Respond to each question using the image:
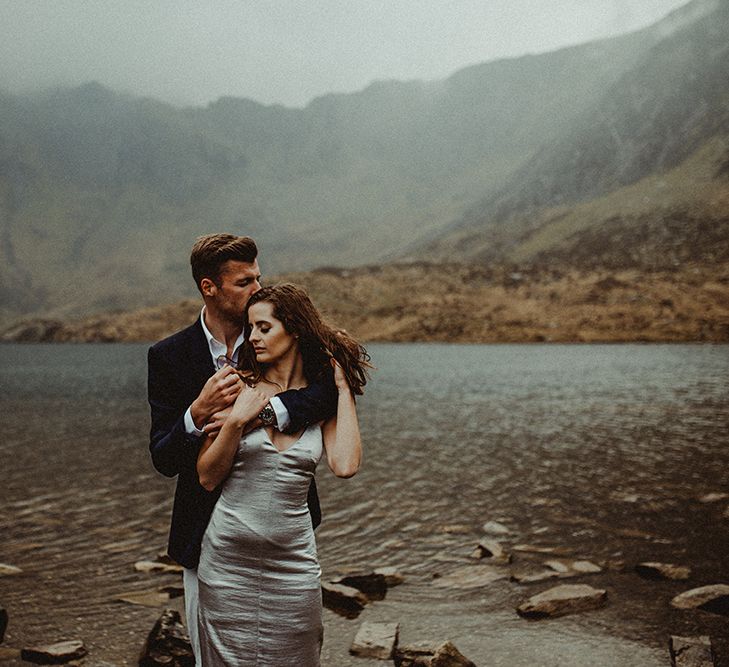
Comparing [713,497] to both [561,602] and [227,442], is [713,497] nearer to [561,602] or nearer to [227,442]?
[561,602]

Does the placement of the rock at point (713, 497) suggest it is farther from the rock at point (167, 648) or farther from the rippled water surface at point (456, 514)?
the rock at point (167, 648)

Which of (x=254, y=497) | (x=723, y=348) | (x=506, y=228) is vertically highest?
(x=506, y=228)

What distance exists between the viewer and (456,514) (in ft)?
48.6

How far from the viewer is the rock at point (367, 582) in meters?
10.1

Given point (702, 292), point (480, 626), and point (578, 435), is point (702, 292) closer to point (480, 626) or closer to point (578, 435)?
point (578, 435)

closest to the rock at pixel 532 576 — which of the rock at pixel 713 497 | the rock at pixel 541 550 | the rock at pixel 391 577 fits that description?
the rock at pixel 541 550

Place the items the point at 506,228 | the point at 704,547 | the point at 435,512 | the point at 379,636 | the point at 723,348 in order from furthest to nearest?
the point at 506,228, the point at 723,348, the point at 435,512, the point at 704,547, the point at 379,636

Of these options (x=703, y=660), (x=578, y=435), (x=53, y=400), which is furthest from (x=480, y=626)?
(x=53, y=400)

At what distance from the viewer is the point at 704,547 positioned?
1190 cm

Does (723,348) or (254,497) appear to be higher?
(254,497)

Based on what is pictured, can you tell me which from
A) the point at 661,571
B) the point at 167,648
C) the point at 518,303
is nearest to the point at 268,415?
the point at 167,648

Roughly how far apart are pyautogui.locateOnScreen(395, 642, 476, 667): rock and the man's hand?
4.75 metres

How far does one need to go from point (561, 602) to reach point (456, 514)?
559 cm

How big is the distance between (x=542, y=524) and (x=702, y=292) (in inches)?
3458
